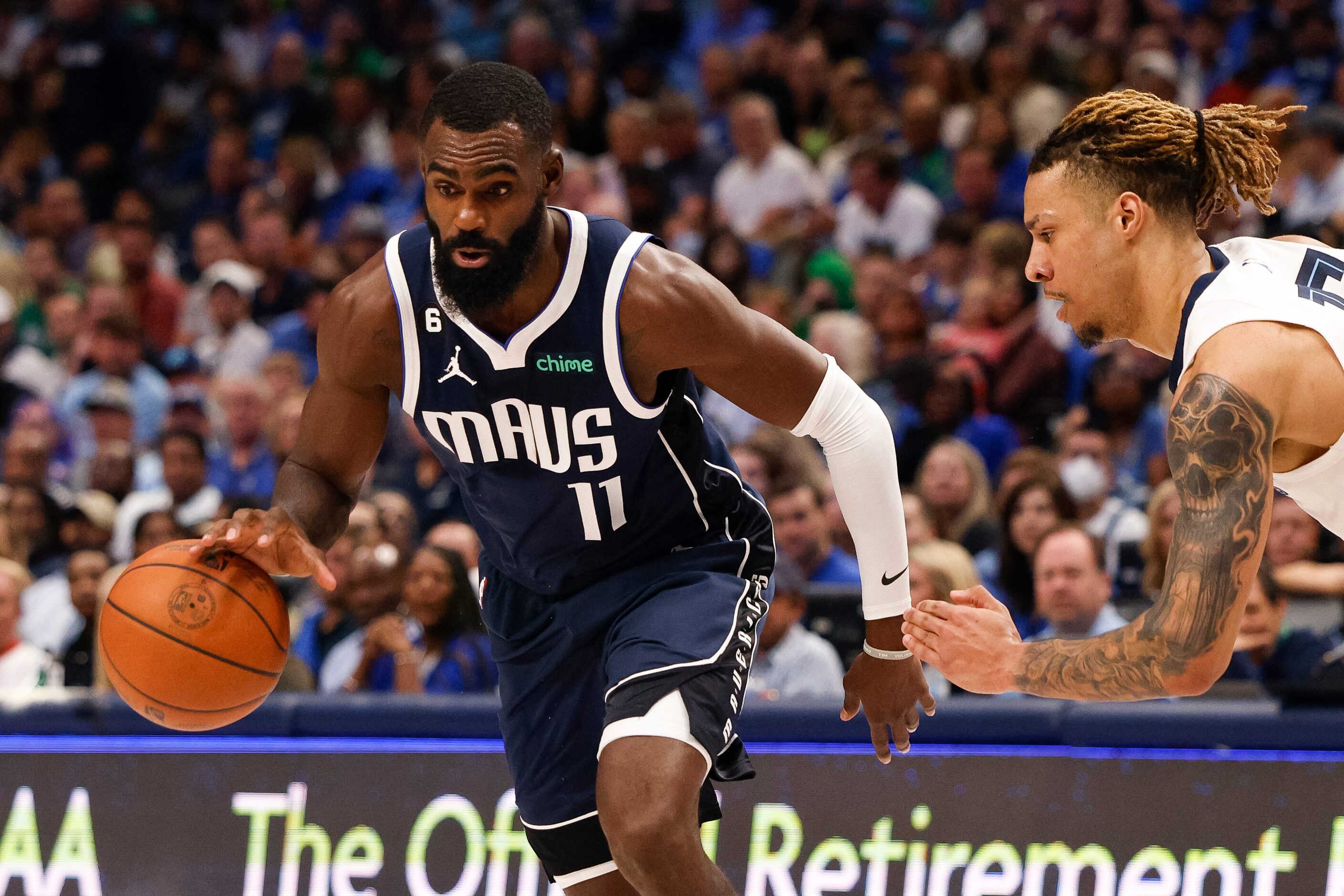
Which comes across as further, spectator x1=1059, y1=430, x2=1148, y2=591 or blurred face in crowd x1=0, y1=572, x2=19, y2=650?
spectator x1=1059, y1=430, x2=1148, y2=591

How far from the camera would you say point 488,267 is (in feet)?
9.78

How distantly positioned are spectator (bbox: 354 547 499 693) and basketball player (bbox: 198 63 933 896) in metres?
1.73

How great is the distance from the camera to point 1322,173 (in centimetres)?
726

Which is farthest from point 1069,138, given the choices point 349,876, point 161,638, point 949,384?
point 949,384

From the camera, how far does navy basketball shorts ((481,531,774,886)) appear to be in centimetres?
305

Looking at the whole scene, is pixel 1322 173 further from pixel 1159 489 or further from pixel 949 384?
pixel 1159 489

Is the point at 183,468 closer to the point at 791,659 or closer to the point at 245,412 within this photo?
the point at 245,412

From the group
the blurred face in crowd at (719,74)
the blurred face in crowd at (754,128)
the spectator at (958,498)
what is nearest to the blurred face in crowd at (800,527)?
the spectator at (958,498)

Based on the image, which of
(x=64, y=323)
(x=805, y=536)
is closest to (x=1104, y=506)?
(x=805, y=536)

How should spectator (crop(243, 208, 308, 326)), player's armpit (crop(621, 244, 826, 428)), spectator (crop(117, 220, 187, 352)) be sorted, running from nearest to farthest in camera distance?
player's armpit (crop(621, 244, 826, 428))
spectator (crop(243, 208, 308, 326))
spectator (crop(117, 220, 187, 352))

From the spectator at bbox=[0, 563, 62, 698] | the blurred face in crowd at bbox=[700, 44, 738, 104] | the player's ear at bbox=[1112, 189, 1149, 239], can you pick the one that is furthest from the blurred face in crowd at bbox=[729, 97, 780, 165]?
the player's ear at bbox=[1112, 189, 1149, 239]

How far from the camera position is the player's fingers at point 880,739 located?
334cm

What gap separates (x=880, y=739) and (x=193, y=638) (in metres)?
1.43

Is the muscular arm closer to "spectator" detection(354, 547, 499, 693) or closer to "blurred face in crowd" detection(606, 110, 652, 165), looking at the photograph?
"spectator" detection(354, 547, 499, 693)
